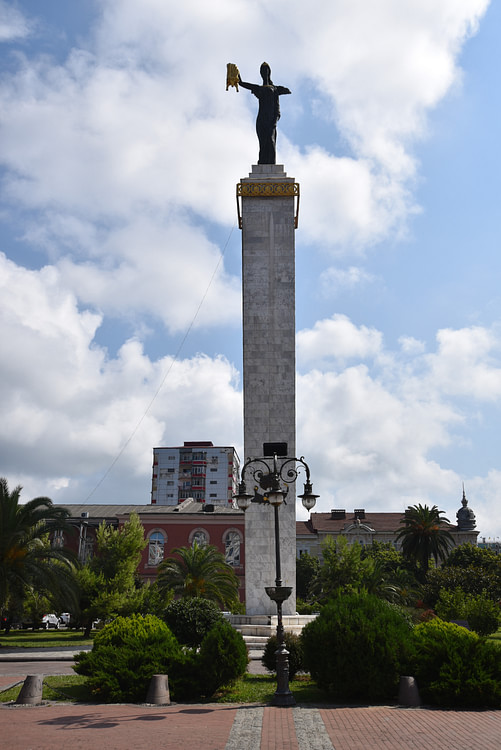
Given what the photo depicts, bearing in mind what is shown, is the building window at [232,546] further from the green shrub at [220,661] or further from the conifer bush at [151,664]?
the green shrub at [220,661]

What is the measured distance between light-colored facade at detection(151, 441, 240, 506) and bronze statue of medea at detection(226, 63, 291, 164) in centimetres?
7508

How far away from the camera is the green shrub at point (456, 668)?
→ 1313 centimetres

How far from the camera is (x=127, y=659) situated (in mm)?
14414

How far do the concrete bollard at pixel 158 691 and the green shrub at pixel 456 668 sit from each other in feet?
17.3

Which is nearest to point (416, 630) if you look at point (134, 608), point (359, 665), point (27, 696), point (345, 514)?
point (359, 665)

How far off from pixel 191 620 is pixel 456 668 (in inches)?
391

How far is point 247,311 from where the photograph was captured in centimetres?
3159

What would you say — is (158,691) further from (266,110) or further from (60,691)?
(266,110)

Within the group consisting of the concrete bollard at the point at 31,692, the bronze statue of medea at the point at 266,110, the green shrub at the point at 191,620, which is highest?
the bronze statue of medea at the point at 266,110

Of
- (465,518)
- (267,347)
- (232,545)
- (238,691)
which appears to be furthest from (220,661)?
(465,518)

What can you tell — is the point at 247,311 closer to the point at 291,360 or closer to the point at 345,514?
the point at 291,360

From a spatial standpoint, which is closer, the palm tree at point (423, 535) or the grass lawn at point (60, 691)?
the grass lawn at point (60, 691)

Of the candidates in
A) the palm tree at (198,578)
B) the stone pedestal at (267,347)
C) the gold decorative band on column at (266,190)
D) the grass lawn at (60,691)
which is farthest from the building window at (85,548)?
the grass lawn at (60,691)

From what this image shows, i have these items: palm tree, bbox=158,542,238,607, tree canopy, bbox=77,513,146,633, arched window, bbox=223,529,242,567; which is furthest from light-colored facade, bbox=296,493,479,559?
tree canopy, bbox=77,513,146,633
